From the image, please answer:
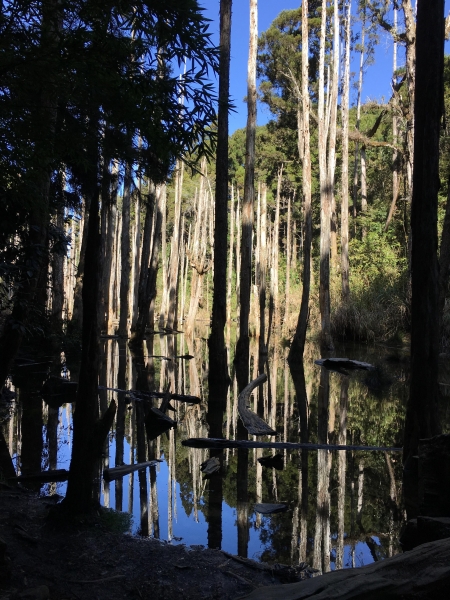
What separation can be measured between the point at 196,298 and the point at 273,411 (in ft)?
73.9

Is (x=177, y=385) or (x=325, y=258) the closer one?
(x=177, y=385)

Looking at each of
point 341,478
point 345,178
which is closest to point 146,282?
point 345,178

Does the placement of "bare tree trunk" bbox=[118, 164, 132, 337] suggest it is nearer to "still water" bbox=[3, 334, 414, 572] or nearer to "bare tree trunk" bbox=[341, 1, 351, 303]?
"bare tree trunk" bbox=[341, 1, 351, 303]

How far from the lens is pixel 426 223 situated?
6.09 meters

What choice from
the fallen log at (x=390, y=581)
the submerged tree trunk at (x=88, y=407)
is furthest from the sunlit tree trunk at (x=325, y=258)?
the fallen log at (x=390, y=581)

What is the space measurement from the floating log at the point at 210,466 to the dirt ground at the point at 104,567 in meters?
1.93

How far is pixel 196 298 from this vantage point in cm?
3278

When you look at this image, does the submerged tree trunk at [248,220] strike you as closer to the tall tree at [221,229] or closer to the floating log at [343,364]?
the tall tree at [221,229]

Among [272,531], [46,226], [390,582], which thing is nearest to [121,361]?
[46,226]

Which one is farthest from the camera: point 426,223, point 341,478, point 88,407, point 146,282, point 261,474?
point 146,282

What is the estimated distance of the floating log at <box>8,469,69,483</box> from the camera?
581 centimetres

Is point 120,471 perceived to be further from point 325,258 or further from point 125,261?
point 125,261

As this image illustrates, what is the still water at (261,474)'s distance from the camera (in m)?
4.85

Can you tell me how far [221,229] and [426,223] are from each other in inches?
290
